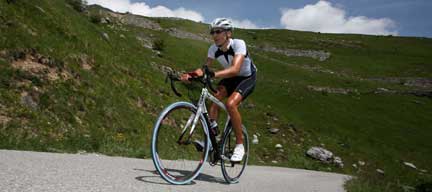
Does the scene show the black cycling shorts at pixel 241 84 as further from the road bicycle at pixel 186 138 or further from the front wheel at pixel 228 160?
the front wheel at pixel 228 160

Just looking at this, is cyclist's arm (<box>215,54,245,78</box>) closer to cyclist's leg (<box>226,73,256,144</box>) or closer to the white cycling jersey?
the white cycling jersey

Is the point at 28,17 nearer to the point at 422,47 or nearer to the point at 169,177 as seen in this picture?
the point at 169,177

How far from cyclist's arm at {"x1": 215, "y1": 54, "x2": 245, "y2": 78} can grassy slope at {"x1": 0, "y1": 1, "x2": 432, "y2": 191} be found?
459 cm

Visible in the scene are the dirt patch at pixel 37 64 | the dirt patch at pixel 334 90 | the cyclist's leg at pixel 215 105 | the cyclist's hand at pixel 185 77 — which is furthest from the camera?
the dirt patch at pixel 334 90

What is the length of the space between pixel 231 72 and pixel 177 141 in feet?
4.96

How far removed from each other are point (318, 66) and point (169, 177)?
62.1 m

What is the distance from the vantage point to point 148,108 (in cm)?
1902

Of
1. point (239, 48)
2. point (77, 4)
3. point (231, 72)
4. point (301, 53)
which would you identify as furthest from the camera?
point (301, 53)

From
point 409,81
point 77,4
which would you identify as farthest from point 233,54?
point 409,81

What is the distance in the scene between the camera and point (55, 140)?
11.4m

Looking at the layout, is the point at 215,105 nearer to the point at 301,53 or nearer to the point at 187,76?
the point at 187,76

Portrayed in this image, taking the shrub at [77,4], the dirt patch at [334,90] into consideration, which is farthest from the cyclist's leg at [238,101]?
the dirt patch at [334,90]

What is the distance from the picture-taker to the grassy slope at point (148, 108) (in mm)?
11945

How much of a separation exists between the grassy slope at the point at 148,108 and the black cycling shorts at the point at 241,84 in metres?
3.73
